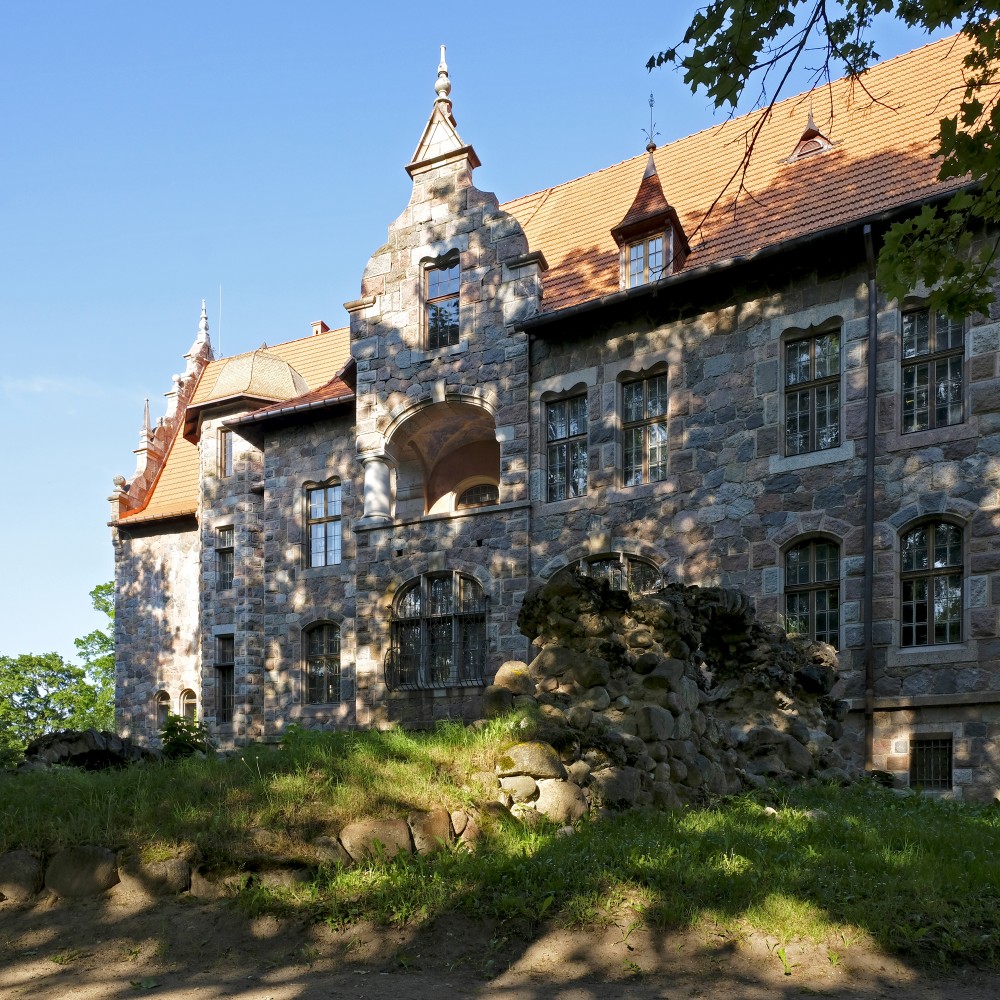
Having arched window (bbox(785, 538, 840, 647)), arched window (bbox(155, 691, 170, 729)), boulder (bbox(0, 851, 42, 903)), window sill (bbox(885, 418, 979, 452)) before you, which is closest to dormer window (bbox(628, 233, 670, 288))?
window sill (bbox(885, 418, 979, 452))

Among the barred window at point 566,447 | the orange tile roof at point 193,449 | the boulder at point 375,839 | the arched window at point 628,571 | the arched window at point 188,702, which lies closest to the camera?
the boulder at point 375,839

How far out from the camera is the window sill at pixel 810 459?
1466 centimetres

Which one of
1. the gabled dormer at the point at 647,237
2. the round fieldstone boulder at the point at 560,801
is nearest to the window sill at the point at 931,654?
the gabled dormer at the point at 647,237

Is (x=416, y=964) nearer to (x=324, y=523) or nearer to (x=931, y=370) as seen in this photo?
(x=931, y=370)

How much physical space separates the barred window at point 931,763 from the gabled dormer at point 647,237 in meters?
7.72

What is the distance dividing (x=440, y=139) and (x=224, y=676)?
12.5 meters

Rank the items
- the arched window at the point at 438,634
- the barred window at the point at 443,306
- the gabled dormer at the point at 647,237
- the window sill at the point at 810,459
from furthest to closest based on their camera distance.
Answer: the barred window at the point at 443,306, the arched window at the point at 438,634, the gabled dormer at the point at 647,237, the window sill at the point at 810,459

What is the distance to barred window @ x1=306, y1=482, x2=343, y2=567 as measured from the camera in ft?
71.5

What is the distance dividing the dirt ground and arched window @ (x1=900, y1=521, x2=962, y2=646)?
911 cm

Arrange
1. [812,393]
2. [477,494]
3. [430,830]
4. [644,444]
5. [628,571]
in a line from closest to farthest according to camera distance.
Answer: [430,830] → [812,393] → [628,571] → [644,444] → [477,494]

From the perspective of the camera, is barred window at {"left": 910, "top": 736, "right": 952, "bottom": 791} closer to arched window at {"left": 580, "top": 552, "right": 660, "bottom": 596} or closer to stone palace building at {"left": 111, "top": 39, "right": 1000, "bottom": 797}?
stone palace building at {"left": 111, "top": 39, "right": 1000, "bottom": 797}

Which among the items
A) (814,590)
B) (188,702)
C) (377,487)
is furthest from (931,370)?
(188,702)

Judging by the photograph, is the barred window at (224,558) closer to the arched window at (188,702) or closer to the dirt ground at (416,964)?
the arched window at (188,702)

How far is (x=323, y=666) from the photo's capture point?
2148 cm
